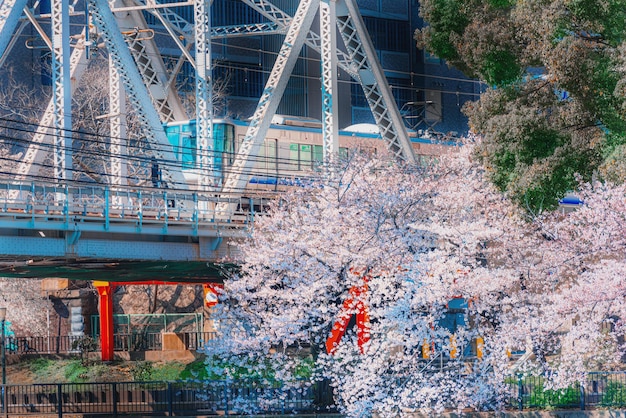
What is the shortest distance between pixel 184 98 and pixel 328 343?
92.7 feet

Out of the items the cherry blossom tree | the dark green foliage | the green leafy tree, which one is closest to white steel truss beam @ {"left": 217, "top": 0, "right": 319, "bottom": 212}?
the cherry blossom tree

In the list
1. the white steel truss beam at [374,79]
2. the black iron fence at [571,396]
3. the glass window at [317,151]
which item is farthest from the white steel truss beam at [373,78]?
the black iron fence at [571,396]

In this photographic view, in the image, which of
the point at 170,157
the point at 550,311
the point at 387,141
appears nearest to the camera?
the point at 550,311

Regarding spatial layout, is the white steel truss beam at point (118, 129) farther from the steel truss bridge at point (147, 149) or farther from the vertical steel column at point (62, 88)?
the vertical steel column at point (62, 88)

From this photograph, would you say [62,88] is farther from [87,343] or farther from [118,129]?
[87,343]

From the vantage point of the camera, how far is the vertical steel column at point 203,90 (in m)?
37.0

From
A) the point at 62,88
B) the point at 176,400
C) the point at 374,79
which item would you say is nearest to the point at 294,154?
the point at 374,79

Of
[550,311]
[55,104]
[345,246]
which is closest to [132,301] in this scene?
[55,104]

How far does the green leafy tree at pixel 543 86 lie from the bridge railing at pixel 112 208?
26.8 feet

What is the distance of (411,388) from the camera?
91.0 feet

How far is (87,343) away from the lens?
147 feet

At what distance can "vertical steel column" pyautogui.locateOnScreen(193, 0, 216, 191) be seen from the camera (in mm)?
36969

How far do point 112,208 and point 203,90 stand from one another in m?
6.39

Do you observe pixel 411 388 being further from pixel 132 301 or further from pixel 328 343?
pixel 132 301
